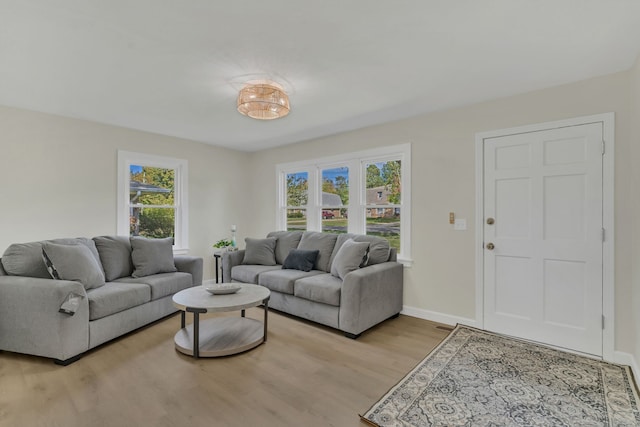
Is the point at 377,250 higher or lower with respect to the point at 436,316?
higher

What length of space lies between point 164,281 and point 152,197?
1.70 metres

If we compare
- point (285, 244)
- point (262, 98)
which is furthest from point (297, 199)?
point (262, 98)

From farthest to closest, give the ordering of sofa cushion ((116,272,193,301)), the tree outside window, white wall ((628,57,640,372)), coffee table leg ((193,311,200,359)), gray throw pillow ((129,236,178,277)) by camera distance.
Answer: the tree outside window
gray throw pillow ((129,236,178,277))
sofa cushion ((116,272,193,301))
coffee table leg ((193,311,200,359))
white wall ((628,57,640,372))

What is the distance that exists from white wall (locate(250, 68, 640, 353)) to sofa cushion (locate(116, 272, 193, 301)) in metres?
2.35

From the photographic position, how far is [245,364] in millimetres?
2512

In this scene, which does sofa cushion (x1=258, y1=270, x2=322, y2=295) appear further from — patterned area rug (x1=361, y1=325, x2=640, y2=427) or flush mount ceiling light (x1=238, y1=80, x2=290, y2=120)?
flush mount ceiling light (x1=238, y1=80, x2=290, y2=120)

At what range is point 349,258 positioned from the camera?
11.2 feet

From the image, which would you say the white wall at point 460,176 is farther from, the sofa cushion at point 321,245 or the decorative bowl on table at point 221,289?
the decorative bowl on table at point 221,289

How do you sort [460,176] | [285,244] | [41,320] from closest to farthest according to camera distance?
[41,320], [460,176], [285,244]

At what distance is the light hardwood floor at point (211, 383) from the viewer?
1868 millimetres

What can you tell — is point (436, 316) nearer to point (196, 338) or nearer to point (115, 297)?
point (196, 338)

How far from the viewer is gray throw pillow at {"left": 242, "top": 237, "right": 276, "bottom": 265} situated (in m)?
4.42

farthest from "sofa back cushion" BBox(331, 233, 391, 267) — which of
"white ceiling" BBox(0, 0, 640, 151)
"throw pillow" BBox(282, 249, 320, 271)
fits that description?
"white ceiling" BBox(0, 0, 640, 151)

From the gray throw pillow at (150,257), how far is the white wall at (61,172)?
2.51 ft
